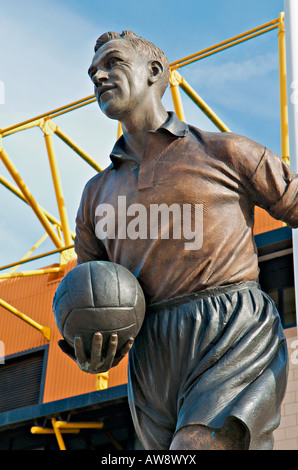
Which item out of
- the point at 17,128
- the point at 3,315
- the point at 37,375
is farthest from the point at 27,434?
the point at 17,128

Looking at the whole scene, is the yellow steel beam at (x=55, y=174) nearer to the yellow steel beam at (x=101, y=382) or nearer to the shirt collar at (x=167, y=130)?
the yellow steel beam at (x=101, y=382)

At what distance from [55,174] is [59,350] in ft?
14.1

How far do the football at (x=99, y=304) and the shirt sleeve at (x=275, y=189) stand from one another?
0.71 m

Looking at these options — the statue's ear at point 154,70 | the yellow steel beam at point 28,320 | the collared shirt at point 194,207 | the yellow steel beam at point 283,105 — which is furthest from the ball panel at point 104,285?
the yellow steel beam at point 28,320

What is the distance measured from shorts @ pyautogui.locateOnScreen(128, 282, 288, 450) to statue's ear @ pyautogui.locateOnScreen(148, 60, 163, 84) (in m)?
1.08

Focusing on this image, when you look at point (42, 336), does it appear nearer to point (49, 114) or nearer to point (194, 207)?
point (49, 114)

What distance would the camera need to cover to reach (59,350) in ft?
73.3

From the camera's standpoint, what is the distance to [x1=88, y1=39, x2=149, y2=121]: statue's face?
418cm

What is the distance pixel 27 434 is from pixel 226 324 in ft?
61.0

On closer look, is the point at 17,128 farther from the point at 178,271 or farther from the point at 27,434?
the point at 178,271

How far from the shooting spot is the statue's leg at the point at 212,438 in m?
3.57

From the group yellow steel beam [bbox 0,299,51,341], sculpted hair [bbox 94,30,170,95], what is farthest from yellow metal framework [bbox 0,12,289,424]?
sculpted hair [bbox 94,30,170,95]

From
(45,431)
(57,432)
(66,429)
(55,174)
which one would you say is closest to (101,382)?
(66,429)

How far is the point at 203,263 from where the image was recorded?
3.94 m
